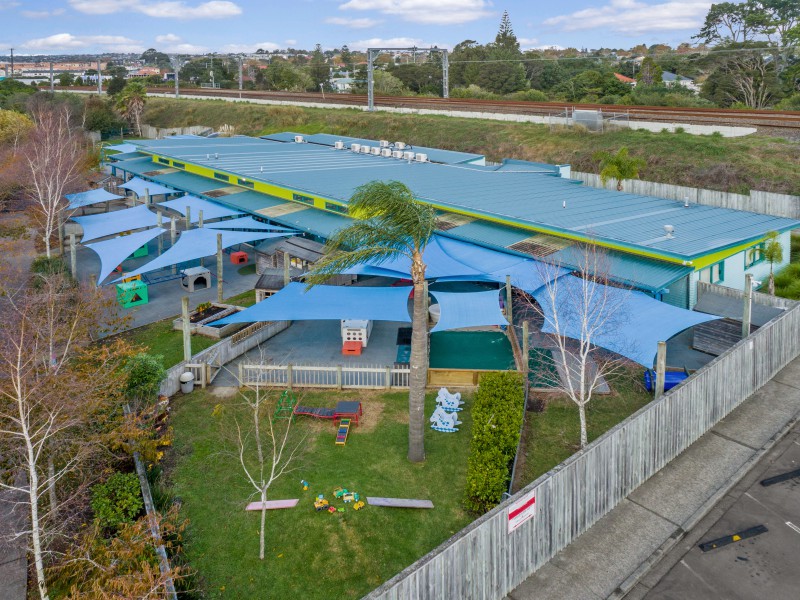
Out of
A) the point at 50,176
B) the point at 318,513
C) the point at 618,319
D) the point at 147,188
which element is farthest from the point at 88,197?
the point at 618,319

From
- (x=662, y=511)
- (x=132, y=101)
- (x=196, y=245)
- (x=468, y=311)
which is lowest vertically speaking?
(x=662, y=511)

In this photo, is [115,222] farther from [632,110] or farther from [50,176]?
[632,110]

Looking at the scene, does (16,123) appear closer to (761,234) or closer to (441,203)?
(441,203)

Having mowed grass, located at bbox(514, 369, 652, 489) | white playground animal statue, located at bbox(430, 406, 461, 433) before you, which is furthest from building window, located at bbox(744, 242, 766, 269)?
white playground animal statue, located at bbox(430, 406, 461, 433)

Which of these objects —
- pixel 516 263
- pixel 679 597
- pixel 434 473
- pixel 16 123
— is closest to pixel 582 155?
pixel 516 263

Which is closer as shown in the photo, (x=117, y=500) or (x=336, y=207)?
(x=117, y=500)

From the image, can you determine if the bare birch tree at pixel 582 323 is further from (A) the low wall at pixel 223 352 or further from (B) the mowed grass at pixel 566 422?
(A) the low wall at pixel 223 352
